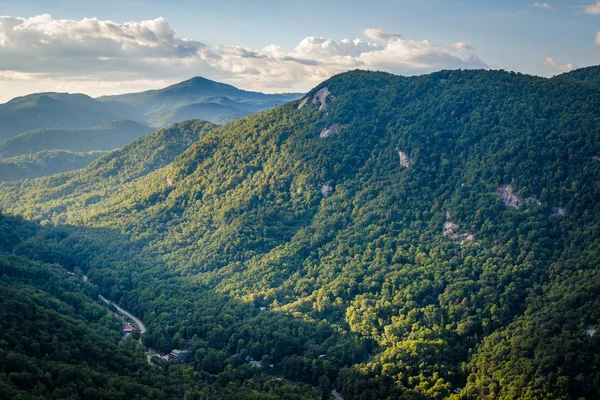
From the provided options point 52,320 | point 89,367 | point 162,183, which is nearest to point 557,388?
point 89,367

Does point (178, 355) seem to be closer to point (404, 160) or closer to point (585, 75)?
point (404, 160)

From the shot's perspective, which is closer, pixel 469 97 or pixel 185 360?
pixel 185 360

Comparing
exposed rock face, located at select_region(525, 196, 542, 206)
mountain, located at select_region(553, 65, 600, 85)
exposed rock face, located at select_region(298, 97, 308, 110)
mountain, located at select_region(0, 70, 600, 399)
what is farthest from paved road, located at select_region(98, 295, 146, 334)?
mountain, located at select_region(553, 65, 600, 85)

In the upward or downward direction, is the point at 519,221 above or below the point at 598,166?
below

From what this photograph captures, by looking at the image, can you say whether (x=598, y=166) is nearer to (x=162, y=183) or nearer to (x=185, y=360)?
(x=185, y=360)

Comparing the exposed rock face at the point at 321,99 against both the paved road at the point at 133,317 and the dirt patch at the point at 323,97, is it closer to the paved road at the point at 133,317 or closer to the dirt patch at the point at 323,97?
the dirt patch at the point at 323,97

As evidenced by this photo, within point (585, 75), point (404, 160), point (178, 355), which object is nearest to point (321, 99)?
point (404, 160)
